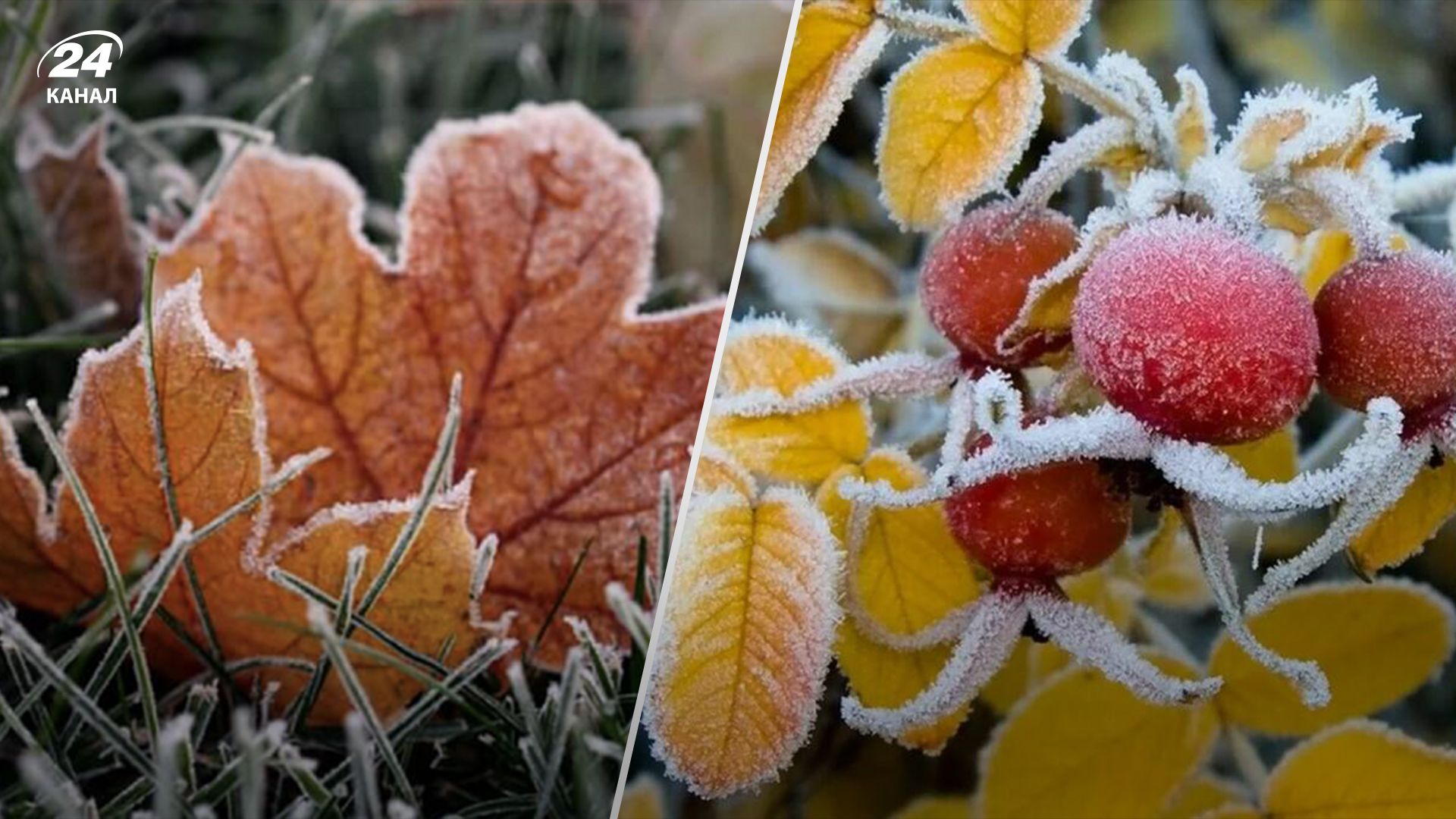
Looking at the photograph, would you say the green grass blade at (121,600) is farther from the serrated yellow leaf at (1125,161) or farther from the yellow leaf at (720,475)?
the serrated yellow leaf at (1125,161)

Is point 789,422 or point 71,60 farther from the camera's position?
point 71,60

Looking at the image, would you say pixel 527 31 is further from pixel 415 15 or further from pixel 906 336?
pixel 906 336

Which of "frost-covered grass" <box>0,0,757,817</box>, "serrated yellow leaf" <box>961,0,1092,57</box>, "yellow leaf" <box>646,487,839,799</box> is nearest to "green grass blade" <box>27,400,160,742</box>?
"frost-covered grass" <box>0,0,757,817</box>

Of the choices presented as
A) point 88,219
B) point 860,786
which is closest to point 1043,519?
point 860,786

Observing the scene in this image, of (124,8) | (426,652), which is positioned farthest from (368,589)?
(124,8)

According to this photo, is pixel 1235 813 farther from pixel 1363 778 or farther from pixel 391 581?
pixel 391 581
